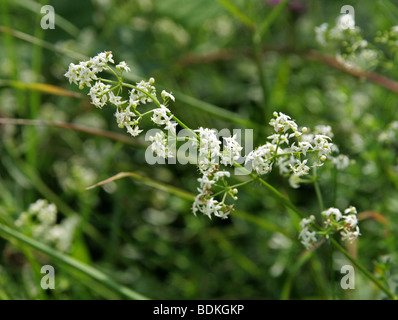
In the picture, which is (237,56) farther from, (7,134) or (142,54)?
(7,134)

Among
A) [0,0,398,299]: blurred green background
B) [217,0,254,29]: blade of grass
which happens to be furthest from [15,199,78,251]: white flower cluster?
[217,0,254,29]: blade of grass

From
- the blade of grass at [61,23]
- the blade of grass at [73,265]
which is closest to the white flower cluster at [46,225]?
the blade of grass at [73,265]

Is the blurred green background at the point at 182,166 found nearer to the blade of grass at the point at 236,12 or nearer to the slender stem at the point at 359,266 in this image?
the blade of grass at the point at 236,12

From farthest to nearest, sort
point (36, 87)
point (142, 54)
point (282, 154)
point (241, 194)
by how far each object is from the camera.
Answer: point (142, 54), point (241, 194), point (36, 87), point (282, 154)

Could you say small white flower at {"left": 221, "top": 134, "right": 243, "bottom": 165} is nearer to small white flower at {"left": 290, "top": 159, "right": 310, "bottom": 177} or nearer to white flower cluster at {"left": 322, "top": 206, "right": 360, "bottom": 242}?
small white flower at {"left": 290, "top": 159, "right": 310, "bottom": 177}

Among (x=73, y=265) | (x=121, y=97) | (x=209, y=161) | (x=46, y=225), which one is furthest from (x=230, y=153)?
(x=46, y=225)

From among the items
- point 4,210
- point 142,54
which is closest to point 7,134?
point 4,210
